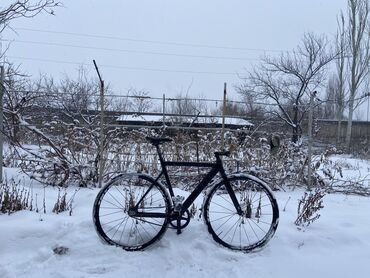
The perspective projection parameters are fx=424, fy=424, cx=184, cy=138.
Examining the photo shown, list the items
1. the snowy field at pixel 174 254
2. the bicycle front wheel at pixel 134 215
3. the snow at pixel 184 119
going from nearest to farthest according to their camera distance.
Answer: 1. the snowy field at pixel 174 254
2. the bicycle front wheel at pixel 134 215
3. the snow at pixel 184 119

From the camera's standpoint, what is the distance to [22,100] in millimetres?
6758

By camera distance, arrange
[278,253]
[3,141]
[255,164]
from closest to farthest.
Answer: [278,253] < [3,141] < [255,164]

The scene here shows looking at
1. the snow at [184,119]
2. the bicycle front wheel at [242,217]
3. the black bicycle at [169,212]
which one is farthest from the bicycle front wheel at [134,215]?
the snow at [184,119]

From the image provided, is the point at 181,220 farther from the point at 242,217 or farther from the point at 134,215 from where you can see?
the point at 242,217

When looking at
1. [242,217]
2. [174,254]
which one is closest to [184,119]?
[242,217]

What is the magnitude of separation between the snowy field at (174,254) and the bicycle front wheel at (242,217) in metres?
0.11

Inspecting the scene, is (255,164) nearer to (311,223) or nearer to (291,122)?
(291,122)

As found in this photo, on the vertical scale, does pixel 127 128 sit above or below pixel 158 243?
above

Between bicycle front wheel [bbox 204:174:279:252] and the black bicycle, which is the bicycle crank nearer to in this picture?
the black bicycle

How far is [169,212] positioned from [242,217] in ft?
2.54

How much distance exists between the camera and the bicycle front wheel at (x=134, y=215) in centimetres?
398

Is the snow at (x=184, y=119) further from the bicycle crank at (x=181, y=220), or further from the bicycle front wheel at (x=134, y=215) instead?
the bicycle crank at (x=181, y=220)

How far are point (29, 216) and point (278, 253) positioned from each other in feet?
8.18

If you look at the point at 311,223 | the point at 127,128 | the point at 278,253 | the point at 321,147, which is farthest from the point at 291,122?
the point at 278,253
